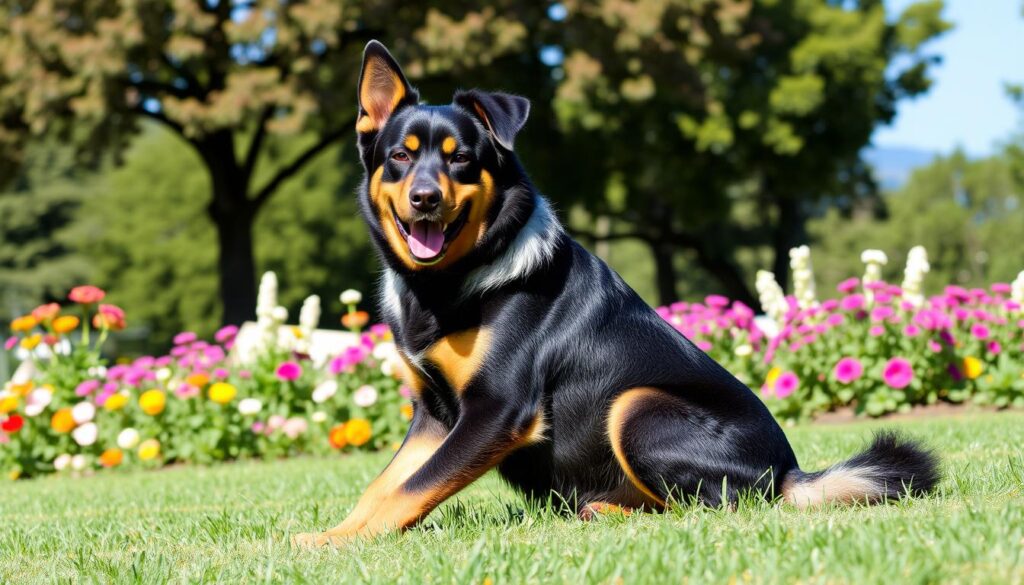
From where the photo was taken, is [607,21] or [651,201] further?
[651,201]

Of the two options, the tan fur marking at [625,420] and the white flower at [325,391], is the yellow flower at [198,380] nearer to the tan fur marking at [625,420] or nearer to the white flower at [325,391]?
the white flower at [325,391]

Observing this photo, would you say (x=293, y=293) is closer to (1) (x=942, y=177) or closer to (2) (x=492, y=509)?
(2) (x=492, y=509)

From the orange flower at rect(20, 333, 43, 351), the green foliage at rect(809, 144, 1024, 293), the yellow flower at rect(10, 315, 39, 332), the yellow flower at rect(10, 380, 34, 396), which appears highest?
the yellow flower at rect(10, 315, 39, 332)

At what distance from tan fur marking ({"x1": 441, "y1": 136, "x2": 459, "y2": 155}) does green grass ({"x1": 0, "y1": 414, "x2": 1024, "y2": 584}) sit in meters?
1.43

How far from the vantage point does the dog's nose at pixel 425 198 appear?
405 cm

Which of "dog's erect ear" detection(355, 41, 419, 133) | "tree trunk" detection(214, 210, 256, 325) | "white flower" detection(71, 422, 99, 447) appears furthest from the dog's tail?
"tree trunk" detection(214, 210, 256, 325)

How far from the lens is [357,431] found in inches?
344

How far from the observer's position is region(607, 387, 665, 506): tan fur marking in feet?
13.8

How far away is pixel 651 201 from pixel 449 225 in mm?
30063

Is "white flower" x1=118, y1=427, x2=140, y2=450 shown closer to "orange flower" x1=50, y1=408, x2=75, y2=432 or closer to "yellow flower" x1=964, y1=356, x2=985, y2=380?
"orange flower" x1=50, y1=408, x2=75, y2=432

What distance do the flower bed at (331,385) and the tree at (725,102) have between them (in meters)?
10.4

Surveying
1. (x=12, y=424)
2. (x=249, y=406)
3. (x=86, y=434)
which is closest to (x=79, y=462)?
(x=86, y=434)

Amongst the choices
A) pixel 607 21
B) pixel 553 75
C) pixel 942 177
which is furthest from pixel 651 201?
pixel 942 177

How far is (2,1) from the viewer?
60.1ft
